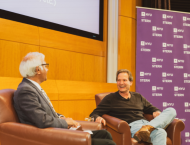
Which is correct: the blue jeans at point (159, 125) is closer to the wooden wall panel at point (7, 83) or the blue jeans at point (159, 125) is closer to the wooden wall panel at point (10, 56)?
the wooden wall panel at point (7, 83)

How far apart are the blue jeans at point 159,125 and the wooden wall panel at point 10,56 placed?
177cm

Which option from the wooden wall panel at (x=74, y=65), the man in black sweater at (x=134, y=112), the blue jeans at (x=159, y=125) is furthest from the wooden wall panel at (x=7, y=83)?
the blue jeans at (x=159, y=125)

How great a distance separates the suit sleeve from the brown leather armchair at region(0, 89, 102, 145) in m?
0.06

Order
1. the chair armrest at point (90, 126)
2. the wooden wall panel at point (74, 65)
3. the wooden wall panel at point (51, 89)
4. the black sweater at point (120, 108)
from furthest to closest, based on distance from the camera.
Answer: the wooden wall panel at point (74, 65) < the wooden wall panel at point (51, 89) < the black sweater at point (120, 108) < the chair armrest at point (90, 126)

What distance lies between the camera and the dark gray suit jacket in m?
1.54

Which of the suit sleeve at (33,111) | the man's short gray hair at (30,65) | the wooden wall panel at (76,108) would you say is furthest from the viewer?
the wooden wall panel at (76,108)

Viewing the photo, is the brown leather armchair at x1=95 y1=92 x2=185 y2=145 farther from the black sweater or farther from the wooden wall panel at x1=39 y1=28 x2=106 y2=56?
the wooden wall panel at x1=39 y1=28 x2=106 y2=56

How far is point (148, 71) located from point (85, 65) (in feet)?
4.28

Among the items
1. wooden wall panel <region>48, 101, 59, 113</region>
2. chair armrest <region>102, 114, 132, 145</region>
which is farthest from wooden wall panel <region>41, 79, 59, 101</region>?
chair armrest <region>102, 114, 132, 145</region>

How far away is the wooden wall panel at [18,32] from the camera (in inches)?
112

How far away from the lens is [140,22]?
14.3 ft

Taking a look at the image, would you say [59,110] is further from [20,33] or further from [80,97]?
[20,33]

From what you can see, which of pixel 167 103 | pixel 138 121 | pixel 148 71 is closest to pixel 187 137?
pixel 167 103

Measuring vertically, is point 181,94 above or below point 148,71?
below
